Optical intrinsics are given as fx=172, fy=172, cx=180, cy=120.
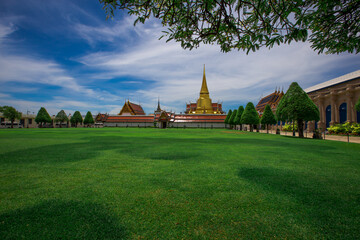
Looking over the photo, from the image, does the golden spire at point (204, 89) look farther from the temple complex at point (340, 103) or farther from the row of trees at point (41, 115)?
the row of trees at point (41, 115)

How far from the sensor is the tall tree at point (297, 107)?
20.5 meters

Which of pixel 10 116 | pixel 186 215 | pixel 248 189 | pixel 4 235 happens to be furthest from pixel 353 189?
pixel 10 116

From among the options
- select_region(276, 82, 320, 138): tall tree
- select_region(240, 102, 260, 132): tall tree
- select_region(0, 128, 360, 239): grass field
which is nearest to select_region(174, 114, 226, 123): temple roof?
select_region(240, 102, 260, 132): tall tree

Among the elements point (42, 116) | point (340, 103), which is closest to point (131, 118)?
point (42, 116)

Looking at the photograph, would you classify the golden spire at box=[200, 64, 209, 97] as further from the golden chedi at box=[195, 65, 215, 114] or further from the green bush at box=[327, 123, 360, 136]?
the green bush at box=[327, 123, 360, 136]

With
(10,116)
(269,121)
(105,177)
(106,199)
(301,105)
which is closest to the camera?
(106,199)

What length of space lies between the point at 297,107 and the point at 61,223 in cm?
2432

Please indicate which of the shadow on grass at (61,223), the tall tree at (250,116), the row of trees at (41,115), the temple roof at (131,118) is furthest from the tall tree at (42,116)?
the shadow on grass at (61,223)

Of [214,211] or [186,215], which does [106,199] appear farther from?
[214,211]

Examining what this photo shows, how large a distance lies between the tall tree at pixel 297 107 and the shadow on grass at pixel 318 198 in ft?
62.0

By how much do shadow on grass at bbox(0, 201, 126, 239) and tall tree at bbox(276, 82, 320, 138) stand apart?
23762 mm

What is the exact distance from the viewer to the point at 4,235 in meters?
2.45

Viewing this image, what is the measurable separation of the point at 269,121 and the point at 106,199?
33130 millimetres

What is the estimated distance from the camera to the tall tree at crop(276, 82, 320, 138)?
67.3 feet
